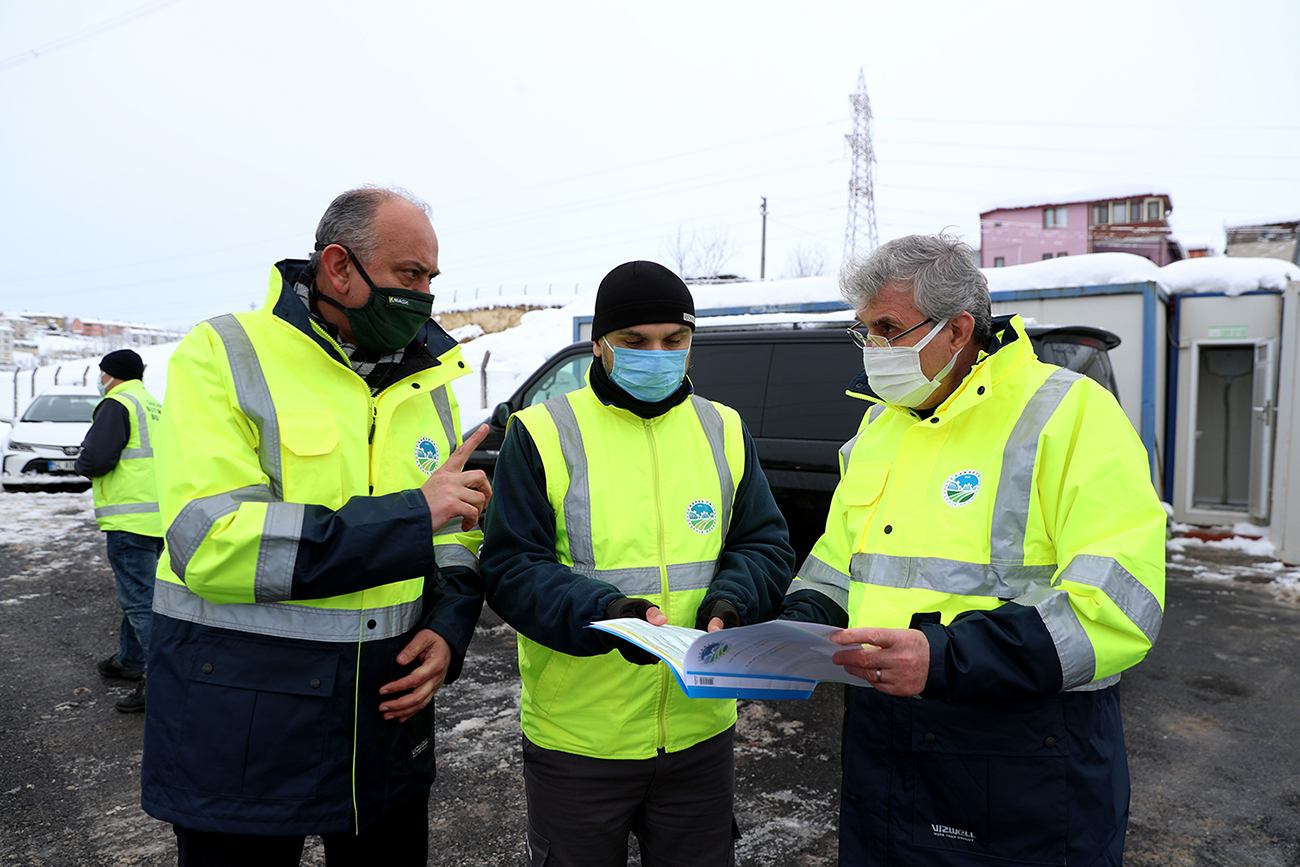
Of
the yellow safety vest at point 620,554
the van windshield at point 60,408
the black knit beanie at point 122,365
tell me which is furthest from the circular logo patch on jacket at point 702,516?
the van windshield at point 60,408

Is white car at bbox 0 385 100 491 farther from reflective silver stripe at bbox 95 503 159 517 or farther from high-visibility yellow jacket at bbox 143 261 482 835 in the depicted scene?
high-visibility yellow jacket at bbox 143 261 482 835

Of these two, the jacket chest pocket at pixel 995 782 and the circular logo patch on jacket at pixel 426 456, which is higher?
the circular logo patch on jacket at pixel 426 456

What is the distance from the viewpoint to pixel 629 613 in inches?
67.8

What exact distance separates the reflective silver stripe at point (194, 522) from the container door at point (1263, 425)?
36.3ft

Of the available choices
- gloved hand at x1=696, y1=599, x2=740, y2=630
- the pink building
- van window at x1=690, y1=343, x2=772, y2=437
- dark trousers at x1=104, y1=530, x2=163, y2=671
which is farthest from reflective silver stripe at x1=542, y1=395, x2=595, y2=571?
the pink building

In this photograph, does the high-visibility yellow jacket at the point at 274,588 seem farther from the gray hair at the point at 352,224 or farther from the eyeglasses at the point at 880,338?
the eyeglasses at the point at 880,338

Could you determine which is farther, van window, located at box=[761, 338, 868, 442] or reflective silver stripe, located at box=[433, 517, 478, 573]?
van window, located at box=[761, 338, 868, 442]

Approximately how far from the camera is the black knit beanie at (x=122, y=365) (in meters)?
5.14

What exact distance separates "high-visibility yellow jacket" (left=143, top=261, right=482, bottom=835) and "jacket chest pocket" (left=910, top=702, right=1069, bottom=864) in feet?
3.75

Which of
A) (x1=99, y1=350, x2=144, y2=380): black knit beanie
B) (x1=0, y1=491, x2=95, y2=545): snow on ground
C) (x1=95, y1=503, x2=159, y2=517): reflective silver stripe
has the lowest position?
(x1=0, y1=491, x2=95, y2=545): snow on ground

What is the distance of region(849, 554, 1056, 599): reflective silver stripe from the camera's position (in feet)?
5.15

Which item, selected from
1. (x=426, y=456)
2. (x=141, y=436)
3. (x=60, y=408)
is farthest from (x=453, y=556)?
(x=60, y=408)

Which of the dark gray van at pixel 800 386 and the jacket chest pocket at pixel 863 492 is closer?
the jacket chest pocket at pixel 863 492

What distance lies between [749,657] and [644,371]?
85 centimetres
